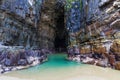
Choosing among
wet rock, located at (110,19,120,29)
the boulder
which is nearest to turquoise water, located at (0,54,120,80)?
the boulder

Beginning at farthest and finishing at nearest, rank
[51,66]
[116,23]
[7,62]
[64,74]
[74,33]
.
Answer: [74,33] < [51,66] < [116,23] < [7,62] < [64,74]

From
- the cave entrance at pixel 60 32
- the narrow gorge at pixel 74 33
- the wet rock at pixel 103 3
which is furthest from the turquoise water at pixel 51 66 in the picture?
the cave entrance at pixel 60 32

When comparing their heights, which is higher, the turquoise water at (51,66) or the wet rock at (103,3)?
the wet rock at (103,3)

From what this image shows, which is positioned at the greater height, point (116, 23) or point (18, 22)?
point (18, 22)

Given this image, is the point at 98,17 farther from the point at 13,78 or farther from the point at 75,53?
the point at 13,78

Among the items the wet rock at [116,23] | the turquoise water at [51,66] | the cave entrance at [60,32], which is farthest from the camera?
the cave entrance at [60,32]

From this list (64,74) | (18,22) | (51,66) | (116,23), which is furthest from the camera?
(18,22)

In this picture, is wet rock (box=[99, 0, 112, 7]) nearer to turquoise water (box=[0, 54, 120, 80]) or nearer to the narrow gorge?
the narrow gorge

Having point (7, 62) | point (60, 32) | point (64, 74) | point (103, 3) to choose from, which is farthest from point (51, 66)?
point (60, 32)

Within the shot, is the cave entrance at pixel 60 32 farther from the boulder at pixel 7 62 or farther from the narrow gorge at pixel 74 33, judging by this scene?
the boulder at pixel 7 62

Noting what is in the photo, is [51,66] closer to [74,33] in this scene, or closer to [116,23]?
[116,23]

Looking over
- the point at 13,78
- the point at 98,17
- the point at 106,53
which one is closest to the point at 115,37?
the point at 106,53

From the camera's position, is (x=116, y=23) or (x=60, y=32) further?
(x=60, y=32)

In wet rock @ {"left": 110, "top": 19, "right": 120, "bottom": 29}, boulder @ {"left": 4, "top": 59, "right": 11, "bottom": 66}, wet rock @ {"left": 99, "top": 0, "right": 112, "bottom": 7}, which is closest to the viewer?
boulder @ {"left": 4, "top": 59, "right": 11, "bottom": 66}
